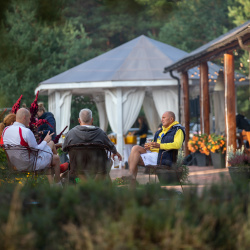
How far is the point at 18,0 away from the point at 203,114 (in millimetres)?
18651

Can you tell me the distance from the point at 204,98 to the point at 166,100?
1.81 m

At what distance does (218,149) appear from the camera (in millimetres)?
16234

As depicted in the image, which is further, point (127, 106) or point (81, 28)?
point (81, 28)

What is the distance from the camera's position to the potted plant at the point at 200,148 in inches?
665

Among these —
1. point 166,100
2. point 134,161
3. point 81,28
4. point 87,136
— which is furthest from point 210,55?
point 81,28

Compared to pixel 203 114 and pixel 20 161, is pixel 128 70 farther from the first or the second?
pixel 20 161

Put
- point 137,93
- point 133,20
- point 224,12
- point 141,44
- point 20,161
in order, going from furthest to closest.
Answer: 1. point 133,20
2. point 224,12
3. point 141,44
4. point 137,93
5. point 20,161

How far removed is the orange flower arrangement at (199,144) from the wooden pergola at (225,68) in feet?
2.46

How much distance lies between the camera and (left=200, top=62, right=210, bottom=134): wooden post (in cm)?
1752

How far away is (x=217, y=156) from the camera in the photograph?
53.1ft

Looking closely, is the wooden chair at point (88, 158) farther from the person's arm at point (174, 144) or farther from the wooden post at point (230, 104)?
the wooden post at point (230, 104)

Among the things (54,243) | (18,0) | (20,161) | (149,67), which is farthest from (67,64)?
(54,243)

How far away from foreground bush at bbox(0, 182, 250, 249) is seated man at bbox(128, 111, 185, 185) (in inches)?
172

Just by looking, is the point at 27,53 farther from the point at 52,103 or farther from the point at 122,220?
the point at 122,220
